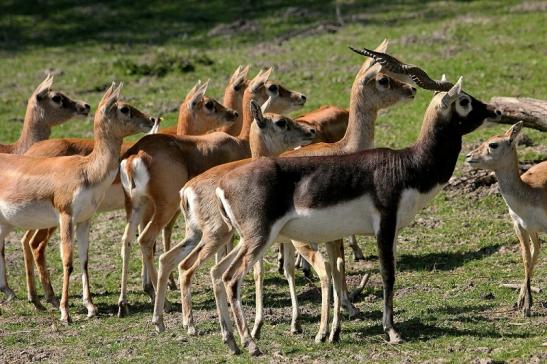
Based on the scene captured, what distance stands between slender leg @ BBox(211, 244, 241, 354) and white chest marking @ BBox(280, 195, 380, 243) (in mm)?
485

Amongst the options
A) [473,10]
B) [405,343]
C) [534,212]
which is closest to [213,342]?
[405,343]

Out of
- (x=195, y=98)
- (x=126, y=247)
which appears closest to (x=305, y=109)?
(x=195, y=98)

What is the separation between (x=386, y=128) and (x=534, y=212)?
623 cm

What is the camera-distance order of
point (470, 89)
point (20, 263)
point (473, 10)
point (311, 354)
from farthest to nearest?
point (473, 10), point (470, 89), point (20, 263), point (311, 354)

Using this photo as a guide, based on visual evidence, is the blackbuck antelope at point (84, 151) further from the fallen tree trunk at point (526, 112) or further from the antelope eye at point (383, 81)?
the fallen tree trunk at point (526, 112)

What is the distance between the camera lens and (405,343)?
882 centimetres

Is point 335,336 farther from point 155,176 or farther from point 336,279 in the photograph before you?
point 155,176

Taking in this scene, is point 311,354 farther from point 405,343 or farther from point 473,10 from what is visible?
point 473,10

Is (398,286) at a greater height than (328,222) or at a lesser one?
lesser

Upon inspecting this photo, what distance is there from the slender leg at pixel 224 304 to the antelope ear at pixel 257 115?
212 centimetres

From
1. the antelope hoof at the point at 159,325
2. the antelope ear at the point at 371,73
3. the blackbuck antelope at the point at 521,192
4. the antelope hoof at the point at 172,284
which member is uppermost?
the antelope ear at the point at 371,73

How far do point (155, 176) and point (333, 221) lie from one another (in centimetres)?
263

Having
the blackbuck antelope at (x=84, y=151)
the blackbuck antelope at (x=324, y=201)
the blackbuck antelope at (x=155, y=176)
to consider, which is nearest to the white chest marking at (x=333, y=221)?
the blackbuck antelope at (x=324, y=201)

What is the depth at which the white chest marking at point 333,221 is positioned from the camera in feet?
29.1
